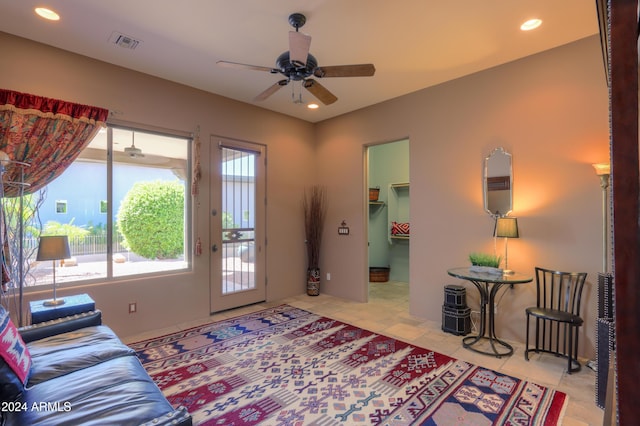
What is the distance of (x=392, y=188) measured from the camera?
6738 mm

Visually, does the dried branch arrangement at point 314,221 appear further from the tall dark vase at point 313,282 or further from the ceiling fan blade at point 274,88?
the ceiling fan blade at point 274,88

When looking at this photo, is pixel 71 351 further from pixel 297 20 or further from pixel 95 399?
pixel 297 20

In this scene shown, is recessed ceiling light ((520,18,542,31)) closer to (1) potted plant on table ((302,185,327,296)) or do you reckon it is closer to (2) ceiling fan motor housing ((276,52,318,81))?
(2) ceiling fan motor housing ((276,52,318,81))

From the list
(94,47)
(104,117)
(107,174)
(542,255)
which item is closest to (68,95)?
(104,117)

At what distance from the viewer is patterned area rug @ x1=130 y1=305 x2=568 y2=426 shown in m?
2.19

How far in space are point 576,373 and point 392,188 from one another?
177 inches

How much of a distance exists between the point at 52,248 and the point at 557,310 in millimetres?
4662

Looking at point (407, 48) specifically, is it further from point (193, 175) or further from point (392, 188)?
point (392, 188)

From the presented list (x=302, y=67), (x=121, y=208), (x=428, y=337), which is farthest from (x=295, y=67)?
(x=428, y=337)

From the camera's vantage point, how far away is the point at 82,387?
167 centimetres

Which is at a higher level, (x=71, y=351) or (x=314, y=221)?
(x=314, y=221)

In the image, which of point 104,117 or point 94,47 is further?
point 104,117

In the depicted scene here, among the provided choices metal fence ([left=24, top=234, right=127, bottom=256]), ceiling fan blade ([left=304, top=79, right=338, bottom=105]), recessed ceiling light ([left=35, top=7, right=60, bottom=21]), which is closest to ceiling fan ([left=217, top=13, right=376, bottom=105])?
ceiling fan blade ([left=304, top=79, right=338, bottom=105])

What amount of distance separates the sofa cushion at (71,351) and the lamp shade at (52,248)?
0.72m
